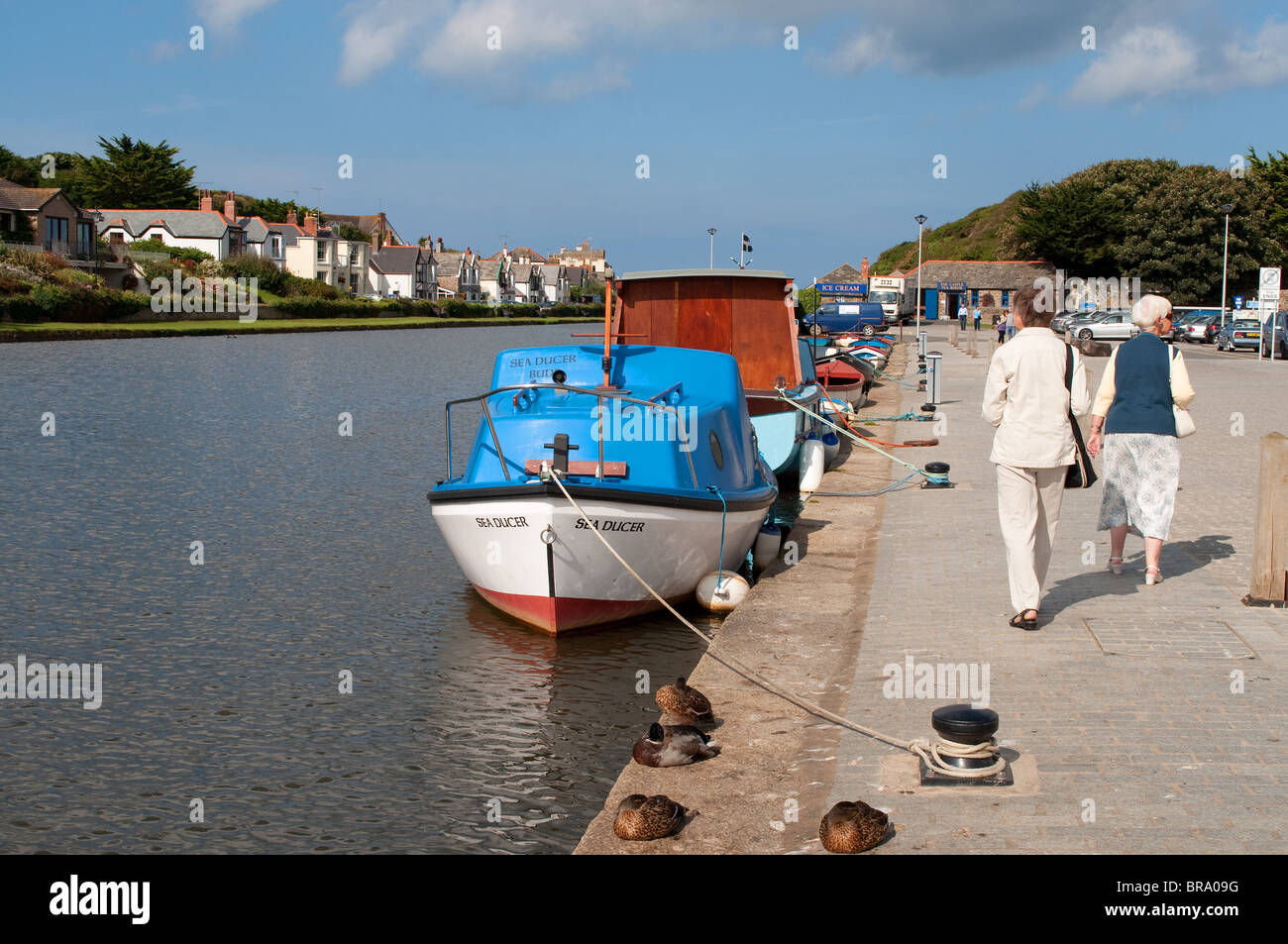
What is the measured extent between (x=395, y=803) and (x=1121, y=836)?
4.32 m

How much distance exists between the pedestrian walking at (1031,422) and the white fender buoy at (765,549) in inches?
196

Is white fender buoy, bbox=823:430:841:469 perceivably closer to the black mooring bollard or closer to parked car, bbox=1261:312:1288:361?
the black mooring bollard

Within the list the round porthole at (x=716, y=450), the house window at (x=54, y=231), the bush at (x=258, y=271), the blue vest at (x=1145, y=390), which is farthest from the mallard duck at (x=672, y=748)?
the bush at (x=258, y=271)

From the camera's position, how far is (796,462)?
1925 cm

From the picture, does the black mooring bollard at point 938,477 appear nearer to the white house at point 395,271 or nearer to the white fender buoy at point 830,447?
the white fender buoy at point 830,447

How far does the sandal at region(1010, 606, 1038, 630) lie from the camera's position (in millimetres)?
9125

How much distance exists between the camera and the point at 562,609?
37.2ft

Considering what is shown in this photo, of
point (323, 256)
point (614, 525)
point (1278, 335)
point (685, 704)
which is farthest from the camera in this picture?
point (323, 256)

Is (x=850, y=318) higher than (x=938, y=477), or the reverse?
(x=850, y=318)

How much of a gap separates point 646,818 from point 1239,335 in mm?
57332
